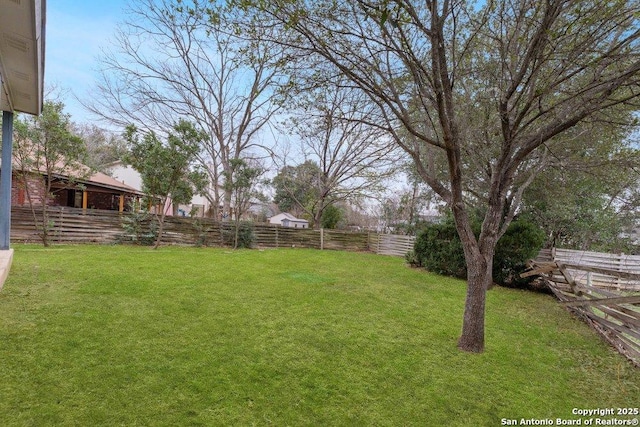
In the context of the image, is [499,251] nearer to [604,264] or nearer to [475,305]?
[604,264]

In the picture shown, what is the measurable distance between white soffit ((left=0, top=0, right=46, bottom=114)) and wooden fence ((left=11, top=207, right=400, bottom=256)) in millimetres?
6306

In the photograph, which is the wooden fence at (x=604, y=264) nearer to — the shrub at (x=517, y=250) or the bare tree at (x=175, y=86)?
the shrub at (x=517, y=250)

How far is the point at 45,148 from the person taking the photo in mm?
8500

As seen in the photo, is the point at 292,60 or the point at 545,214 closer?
the point at 292,60

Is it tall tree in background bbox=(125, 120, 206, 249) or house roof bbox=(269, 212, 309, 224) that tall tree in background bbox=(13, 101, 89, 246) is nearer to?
tall tree in background bbox=(125, 120, 206, 249)

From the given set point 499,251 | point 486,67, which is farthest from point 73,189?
point 499,251

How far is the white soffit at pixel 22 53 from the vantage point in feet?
9.01

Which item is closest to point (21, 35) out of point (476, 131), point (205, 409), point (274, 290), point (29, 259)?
point (205, 409)

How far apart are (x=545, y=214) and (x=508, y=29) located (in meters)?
7.82

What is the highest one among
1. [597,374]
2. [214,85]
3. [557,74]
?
[214,85]

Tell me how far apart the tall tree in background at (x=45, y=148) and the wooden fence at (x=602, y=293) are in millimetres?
12082

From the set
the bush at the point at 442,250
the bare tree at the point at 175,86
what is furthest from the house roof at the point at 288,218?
the bush at the point at 442,250

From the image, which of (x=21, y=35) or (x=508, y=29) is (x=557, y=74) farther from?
(x=21, y=35)

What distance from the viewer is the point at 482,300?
3.63 m
